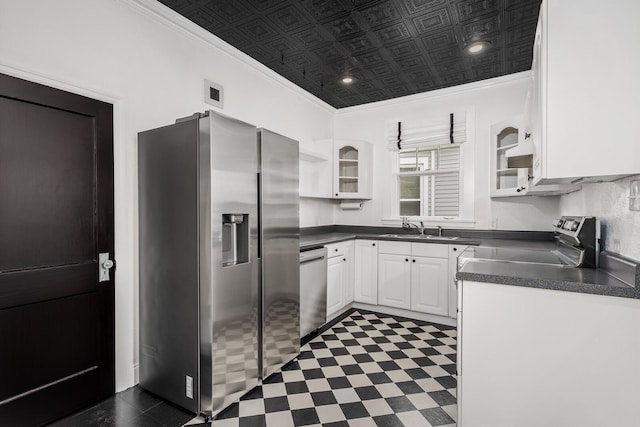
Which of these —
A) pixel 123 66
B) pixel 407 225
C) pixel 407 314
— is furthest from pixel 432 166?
pixel 123 66

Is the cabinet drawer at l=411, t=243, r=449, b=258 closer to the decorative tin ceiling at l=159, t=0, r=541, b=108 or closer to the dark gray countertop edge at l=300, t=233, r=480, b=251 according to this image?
the dark gray countertop edge at l=300, t=233, r=480, b=251

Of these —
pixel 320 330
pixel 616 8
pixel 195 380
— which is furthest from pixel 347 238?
pixel 616 8

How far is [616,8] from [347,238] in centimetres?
291

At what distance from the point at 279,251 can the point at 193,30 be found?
191 cm

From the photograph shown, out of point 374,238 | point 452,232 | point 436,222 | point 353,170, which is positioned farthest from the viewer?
point 353,170

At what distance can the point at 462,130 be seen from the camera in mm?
3947

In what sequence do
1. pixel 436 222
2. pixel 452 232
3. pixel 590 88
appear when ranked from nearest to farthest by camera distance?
1. pixel 590 88
2. pixel 452 232
3. pixel 436 222

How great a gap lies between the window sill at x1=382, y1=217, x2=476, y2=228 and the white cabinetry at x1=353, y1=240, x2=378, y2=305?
65cm

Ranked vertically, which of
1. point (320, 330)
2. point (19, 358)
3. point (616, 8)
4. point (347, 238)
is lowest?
point (320, 330)

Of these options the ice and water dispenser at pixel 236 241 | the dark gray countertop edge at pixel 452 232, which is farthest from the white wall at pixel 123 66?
the dark gray countertop edge at pixel 452 232

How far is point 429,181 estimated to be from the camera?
13.9 feet

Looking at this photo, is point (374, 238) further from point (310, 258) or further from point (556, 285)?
point (556, 285)

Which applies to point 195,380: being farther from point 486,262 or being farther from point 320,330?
point 486,262

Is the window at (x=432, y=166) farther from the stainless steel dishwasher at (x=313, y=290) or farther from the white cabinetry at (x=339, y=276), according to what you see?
the stainless steel dishwasher at (x=313, y=290)
